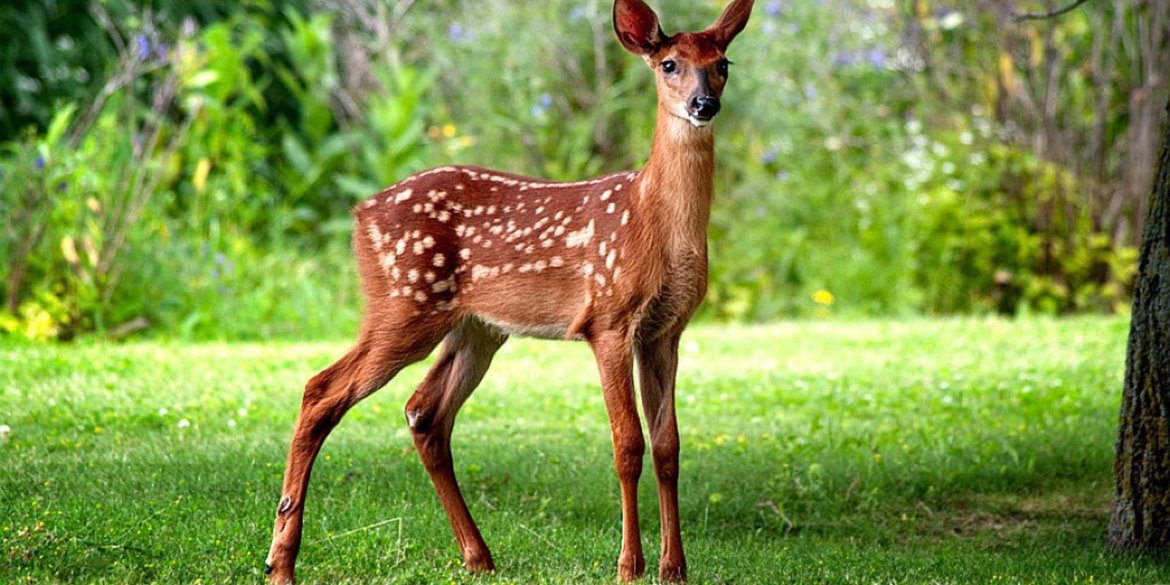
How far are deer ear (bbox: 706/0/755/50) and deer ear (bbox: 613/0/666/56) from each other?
18 centimetres

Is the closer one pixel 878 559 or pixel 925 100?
pixel 878 559

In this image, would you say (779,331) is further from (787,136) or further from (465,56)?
(465,56)

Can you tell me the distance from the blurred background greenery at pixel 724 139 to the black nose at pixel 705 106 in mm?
6145

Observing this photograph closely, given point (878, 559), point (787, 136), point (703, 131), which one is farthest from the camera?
point (787, 136)

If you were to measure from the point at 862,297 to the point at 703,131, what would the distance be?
7248 millimetres

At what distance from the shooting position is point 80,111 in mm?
11555

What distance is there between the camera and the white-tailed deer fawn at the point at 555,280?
483 centimetres

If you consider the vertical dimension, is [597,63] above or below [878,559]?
above

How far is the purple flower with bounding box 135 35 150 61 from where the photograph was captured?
34.3ft

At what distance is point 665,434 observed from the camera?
4.96 meters

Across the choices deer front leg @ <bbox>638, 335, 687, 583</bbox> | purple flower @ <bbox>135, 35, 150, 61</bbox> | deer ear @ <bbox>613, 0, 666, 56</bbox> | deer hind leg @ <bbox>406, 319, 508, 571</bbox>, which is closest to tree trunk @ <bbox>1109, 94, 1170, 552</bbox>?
deer front leg @ <bbox>638, 335, 687, 583</bbox>

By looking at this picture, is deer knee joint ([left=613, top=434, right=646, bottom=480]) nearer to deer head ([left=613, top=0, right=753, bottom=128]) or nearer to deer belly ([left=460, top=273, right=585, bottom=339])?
deer belly ([left=460, top=273, right=585, bottom=339])

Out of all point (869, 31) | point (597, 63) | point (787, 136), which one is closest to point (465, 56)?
point (597, 63)

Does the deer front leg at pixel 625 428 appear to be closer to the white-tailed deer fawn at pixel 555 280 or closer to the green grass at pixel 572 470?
the white-tailed deer fawn at pixel 555 280
